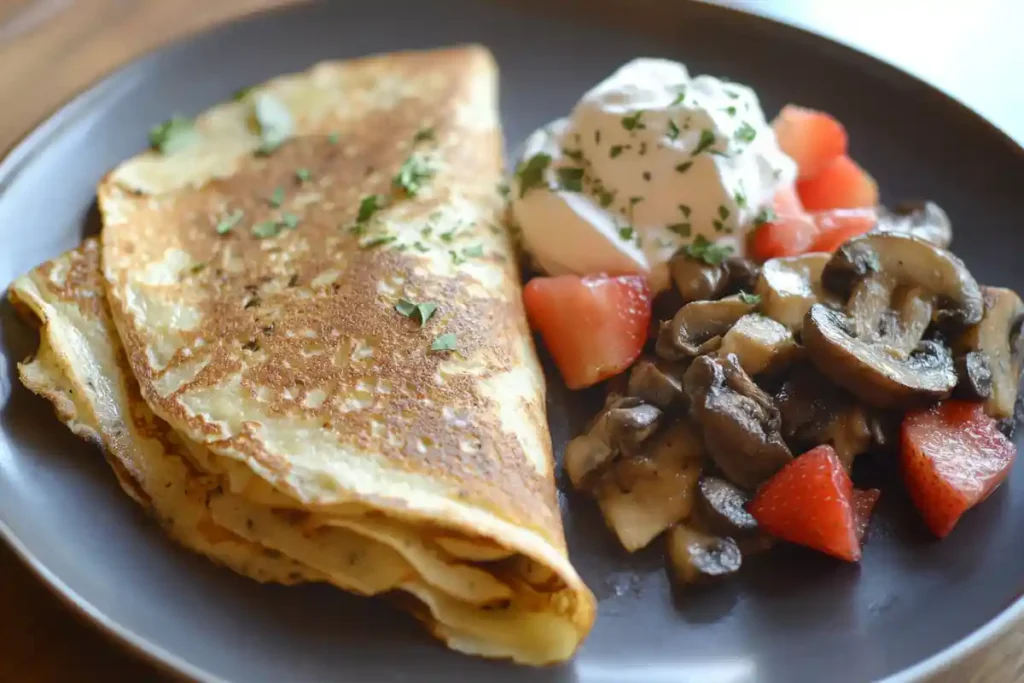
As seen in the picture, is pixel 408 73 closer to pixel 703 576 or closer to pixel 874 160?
pixel 874 160

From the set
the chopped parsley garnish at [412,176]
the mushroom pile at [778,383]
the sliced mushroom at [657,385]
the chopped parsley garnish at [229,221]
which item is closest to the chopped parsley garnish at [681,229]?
the mushroom pile at [778,383]

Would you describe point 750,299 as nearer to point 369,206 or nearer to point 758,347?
point 758,347

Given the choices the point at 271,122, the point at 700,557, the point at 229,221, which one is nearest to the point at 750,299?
the point at 700,557

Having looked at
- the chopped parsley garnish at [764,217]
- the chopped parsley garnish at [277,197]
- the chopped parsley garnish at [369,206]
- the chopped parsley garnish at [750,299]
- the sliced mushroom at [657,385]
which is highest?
the chopped parsley garnish at [369,206]

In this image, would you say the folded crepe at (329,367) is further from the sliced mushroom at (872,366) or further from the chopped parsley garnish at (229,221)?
the sliced mushroom at (872,366)

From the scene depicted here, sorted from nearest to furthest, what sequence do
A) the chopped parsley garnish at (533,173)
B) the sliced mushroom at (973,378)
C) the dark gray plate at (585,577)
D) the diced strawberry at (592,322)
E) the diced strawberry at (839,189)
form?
the dark gray plate at (585,577) < the sliced mushroom at (973,378) < the diced strawberry at (592,322) < the chopped parsley garnish at (533,173) < the diced strawberry at (839,189)

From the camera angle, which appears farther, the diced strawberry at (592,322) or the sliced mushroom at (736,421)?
the diced strawberry at (592,322)

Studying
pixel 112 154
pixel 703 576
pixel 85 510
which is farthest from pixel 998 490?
pixel 112 154
